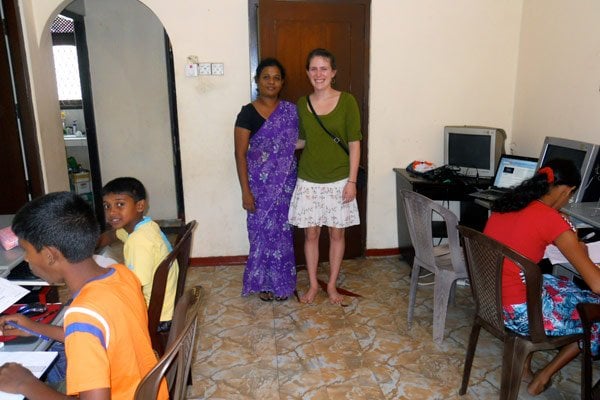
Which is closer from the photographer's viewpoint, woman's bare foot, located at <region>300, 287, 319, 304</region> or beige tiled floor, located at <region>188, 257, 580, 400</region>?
beige tiled floor, located at <region>188, 257, 580, 400</region>

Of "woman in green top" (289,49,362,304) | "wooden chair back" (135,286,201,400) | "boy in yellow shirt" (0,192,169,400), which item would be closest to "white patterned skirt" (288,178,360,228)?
"woman in green top" (289,49,362,304)

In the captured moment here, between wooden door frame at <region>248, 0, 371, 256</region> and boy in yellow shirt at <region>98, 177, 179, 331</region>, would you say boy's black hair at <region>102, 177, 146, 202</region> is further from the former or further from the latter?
wooden door frame at <region>248, 0, 371, 256</region>

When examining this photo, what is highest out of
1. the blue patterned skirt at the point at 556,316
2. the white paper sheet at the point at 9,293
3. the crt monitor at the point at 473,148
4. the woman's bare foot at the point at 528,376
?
the crt monitor at the point at 473,148

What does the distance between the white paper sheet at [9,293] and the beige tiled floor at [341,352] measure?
987 millimetres

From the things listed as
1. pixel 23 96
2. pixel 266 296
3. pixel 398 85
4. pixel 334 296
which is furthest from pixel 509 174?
pixel 23 96

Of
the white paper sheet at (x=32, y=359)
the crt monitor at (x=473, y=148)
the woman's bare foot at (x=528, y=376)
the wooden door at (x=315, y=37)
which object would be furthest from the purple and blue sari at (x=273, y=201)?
the white paper sheet at (x=32, y=359)

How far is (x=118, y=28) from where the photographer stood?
4.58 metres

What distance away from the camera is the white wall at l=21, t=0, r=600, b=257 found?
346 centimetres

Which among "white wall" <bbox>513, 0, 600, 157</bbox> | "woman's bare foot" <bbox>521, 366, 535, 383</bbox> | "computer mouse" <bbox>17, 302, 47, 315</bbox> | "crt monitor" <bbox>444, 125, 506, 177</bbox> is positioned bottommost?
"woman's bare foot" <bbox>521, 366, 535, 383</bbox>

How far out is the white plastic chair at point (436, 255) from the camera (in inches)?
99.6

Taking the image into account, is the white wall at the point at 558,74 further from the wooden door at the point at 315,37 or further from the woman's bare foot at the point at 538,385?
the woman's bare foot at the point at 538,385

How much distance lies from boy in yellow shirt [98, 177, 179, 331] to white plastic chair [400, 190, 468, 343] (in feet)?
4.28

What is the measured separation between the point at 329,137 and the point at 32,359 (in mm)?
2083

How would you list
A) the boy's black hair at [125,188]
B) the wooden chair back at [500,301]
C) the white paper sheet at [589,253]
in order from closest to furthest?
1. the wooden chair back at [500,301]
2. the boy's black hair at [125,188]
3. the white paper sheet at [589,253]
